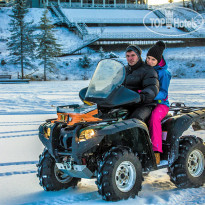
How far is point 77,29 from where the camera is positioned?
64312mm

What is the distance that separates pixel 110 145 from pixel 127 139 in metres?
0.29

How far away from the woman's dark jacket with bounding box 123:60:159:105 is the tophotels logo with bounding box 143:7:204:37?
61.4 metres

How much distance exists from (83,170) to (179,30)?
6931 centimetres

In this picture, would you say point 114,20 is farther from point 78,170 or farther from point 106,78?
point 78,170

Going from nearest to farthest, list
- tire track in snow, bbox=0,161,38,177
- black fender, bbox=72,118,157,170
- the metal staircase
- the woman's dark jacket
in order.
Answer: black fender, bbox=72,118,157,170
the woman's dark jacket
tire track in snow, bbox=0,161,38,177
the metal staircase

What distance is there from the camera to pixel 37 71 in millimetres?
46875

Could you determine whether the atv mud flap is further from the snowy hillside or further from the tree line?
the tree line

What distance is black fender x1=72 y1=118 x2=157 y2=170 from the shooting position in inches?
179

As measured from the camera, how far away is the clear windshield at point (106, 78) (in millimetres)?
5043

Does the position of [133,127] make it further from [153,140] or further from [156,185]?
[156,185]

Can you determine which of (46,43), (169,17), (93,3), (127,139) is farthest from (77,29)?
(127,139)

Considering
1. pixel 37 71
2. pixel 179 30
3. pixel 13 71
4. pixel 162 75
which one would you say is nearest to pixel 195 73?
pixel 37 71

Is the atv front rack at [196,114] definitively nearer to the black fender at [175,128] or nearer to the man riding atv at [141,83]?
the black fender at [175,128]

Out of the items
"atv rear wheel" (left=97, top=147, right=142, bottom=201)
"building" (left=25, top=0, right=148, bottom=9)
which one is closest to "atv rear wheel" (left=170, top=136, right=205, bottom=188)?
"atv rear wheel" (left=97, top=147, right=142, bottom=201)
